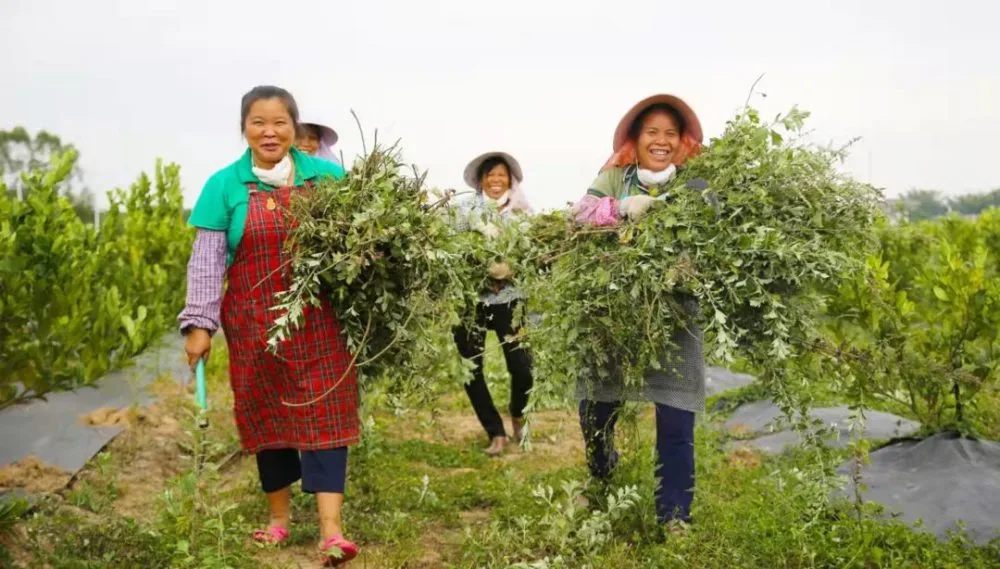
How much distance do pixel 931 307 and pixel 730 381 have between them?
2934mm

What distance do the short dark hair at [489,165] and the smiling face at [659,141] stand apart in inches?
71.9

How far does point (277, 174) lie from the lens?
12.0ft

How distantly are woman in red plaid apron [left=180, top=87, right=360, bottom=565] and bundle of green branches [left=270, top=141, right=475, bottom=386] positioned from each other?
3.5 inches

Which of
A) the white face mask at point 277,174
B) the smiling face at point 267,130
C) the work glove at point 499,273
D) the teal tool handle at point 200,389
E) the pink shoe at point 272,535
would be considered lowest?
the pink shoe at point 272,535

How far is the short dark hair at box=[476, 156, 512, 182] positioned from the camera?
5719 millimetres

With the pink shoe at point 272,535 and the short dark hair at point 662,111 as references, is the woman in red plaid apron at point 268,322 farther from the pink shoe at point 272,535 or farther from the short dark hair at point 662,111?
the short dark hair at point 662,111

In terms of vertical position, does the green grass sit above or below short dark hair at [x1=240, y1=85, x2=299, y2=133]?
below

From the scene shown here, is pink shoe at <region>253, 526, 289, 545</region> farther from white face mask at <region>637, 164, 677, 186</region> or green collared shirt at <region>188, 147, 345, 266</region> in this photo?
white face mask at <region>637, 164, 677, 186</region>

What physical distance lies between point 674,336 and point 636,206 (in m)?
0.55

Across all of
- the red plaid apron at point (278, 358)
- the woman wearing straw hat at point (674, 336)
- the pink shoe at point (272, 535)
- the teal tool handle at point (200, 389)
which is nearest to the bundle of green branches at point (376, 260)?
the red plaid apron at point (278, 358)

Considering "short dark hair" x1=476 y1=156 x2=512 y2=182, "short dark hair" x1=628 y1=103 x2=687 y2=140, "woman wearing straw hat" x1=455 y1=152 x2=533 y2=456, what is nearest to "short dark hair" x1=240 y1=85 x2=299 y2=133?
"short dark hair" x1=628 y1=103 x2=687 y2=140

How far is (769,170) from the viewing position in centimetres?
347

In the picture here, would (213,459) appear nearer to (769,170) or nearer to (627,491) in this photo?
(627,491)

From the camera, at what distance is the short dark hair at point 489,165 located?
5.72m
